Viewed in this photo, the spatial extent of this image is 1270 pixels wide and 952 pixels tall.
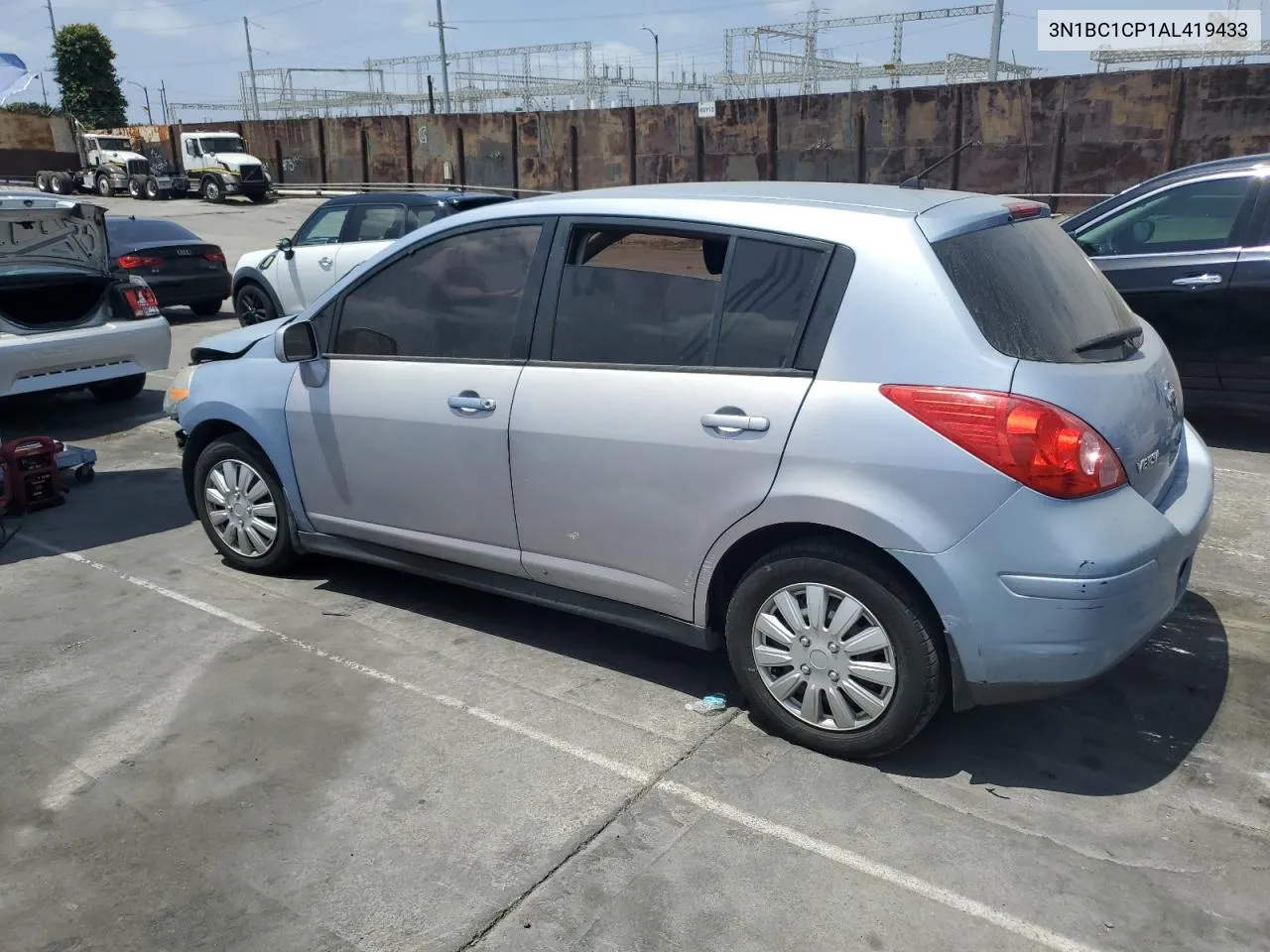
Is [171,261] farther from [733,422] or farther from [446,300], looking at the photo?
[733,422]

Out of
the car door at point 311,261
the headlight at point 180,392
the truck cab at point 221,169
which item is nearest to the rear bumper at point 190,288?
the car door at point 311,261

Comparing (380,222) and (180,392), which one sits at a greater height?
(380,222)

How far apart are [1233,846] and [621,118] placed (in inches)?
1124

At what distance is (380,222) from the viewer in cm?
1150

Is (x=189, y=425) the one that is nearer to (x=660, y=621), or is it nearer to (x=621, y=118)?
(x=660, y=621)

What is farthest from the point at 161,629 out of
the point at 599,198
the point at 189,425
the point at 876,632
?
the point at 876,632

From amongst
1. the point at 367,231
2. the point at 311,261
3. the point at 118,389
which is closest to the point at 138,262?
the point at 311,261

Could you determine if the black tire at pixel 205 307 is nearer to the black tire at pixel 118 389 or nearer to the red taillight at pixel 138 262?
the red taillight at pixel 138 262

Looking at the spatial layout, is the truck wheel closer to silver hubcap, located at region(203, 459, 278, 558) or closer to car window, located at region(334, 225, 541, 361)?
silver hubcap, located at region(203, 459, 278, 558)

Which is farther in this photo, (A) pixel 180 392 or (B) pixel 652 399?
(A) pixel 180 392

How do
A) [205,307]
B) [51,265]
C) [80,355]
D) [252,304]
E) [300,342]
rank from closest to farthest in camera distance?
[300,342] < [51,265] < [80,355] < [252,304] < [205,307]

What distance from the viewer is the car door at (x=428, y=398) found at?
162 inches

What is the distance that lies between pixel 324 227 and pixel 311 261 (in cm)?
42

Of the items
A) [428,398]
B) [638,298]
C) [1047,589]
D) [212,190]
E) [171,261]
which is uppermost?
[212,190]
